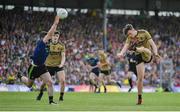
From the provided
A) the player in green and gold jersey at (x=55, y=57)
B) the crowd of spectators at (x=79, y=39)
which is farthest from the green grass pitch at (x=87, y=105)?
the crowd of spectators at (x=79, y=39)

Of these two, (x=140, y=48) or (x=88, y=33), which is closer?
(x=140, y=48)

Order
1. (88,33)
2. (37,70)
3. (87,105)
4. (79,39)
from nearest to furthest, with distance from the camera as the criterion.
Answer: (87,105), (37,70), (79,39), (88,33)

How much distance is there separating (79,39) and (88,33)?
2050 millimetres

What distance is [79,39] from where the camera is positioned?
1946 inches

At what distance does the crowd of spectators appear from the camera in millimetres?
43781

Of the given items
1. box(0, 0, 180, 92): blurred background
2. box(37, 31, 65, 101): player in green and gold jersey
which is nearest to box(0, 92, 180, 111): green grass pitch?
box(37, 31, 65, 101): player in green and gold jersey

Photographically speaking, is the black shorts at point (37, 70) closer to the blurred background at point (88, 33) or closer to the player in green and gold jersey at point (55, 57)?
the player in green and gold jersey at point (55, 57)

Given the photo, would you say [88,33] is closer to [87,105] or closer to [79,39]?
[79,39]

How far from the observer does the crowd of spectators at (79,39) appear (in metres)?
43.8

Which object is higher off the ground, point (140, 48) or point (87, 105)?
point (140, 48)

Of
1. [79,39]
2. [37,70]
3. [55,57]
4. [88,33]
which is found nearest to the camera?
[37,70]

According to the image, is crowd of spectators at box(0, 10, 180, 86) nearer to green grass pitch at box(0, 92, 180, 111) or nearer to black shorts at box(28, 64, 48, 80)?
green grass pitch at box(0, 92, 180, 111)

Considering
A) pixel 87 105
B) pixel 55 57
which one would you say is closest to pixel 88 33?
pixel 55 57

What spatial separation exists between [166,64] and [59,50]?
2257 cm
